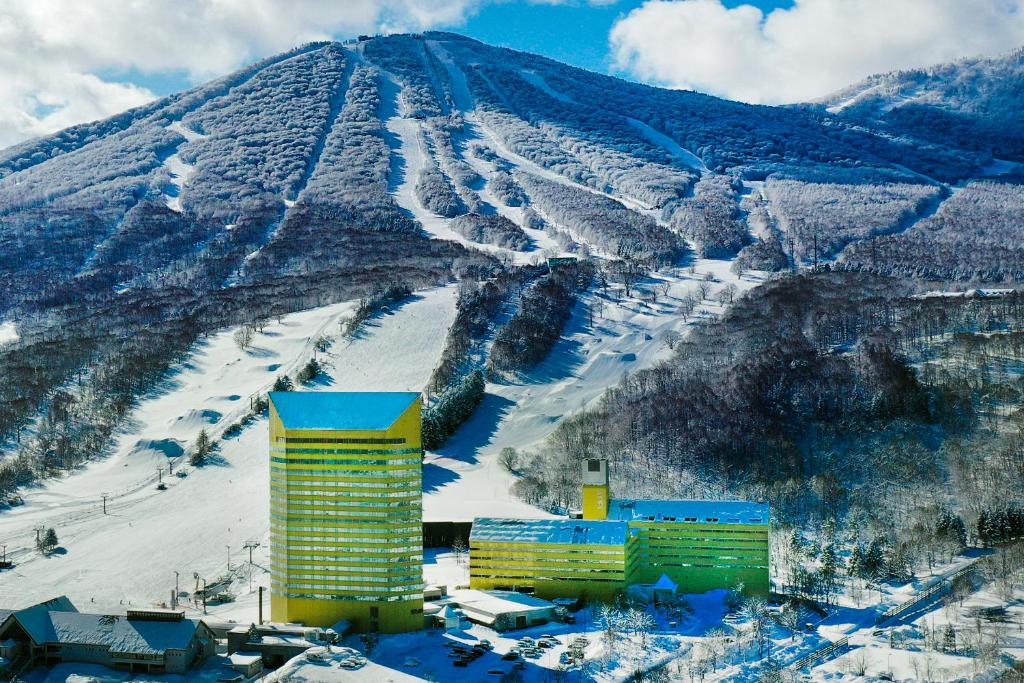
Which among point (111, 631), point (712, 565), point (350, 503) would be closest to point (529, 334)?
point (712, 565)

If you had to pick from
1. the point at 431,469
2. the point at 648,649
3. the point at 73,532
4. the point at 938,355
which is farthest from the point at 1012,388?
the point at 73,532

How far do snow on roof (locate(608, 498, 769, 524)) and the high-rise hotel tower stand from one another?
19859mm

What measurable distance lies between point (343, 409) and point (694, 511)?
28191 millimetres

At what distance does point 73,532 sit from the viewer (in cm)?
12431

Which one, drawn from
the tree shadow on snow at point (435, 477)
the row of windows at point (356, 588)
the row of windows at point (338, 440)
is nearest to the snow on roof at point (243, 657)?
the row of windows at point (356, 588)

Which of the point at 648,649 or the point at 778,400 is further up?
the point at 778,400

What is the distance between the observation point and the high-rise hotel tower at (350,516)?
9325 centimetres

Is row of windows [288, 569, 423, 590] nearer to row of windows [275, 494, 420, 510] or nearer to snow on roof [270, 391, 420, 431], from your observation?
row of windows [275, 494, 420, 510]

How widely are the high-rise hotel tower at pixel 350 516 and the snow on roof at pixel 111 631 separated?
9380 millimetres

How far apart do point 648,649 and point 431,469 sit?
53922 mm

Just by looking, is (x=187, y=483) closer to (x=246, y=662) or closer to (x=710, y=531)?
(x=246, y=662)

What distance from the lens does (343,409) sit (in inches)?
3767

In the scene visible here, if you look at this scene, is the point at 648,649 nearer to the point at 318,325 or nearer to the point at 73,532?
the point at 73,532

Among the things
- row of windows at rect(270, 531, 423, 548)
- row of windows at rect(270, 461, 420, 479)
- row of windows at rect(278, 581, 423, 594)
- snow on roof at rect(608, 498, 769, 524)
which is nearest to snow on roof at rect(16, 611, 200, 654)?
row of windows at rect(278, 581, 423, 594)
